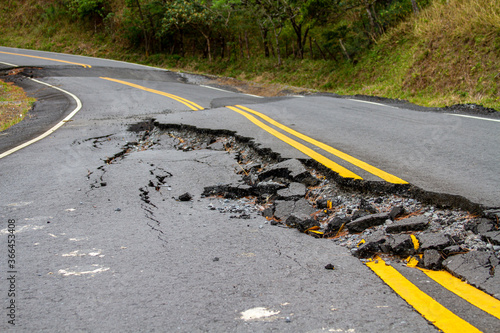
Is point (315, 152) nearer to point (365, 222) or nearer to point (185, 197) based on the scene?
point (185, 197)

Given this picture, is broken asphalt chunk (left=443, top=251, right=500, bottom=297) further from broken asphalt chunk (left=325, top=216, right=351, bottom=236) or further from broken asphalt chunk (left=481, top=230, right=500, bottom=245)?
broken asphalt chunk (left=325, top=216, right=351, bottom=236)

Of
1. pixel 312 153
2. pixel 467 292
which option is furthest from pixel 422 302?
pixel 312 153

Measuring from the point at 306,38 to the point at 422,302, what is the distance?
23.1 metres

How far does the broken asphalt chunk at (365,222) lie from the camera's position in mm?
3206

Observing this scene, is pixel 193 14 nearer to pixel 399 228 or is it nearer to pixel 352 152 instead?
pixel 352 152

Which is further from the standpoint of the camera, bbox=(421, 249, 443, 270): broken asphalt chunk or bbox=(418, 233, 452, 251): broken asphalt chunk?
bbox=(418, 233, 452, 251): broken asphalt chunk

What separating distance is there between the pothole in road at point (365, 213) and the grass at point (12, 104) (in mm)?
7477

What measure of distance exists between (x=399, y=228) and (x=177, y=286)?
5.81ft

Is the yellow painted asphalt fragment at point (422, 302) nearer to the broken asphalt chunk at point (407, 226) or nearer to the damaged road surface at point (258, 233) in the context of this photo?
the damaged road surface at point (258, 233)

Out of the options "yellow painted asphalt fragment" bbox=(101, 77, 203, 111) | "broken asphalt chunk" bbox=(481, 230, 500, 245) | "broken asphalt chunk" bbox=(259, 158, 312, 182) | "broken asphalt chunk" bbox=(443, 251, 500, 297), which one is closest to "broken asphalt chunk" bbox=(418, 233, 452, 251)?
"broken asphalt chunk" bbox=(443, 251, 500, 297)

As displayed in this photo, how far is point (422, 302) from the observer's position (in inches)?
84.3

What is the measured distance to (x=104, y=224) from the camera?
348cm

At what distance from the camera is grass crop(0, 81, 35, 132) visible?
10551mm

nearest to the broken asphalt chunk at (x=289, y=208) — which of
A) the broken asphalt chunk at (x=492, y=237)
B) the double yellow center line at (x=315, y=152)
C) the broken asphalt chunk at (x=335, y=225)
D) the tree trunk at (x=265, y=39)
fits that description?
the broken asphalt chunk at (x=335, y=225)
